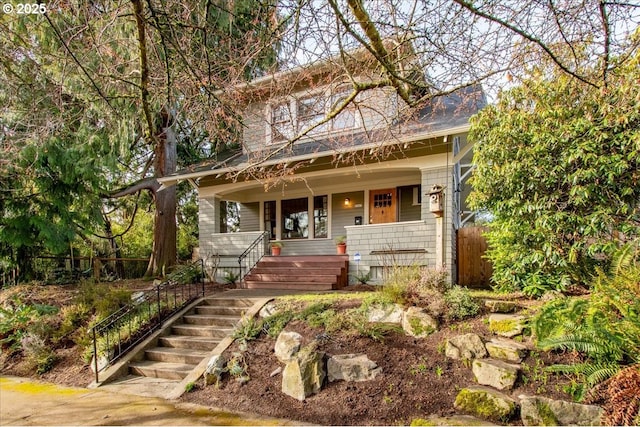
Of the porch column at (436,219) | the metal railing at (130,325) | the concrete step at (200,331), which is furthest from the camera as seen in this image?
the porch column at (436,219)

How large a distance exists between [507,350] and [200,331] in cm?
485

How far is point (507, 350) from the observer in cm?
409

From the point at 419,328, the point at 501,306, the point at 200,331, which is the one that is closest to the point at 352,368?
the point at 419,328

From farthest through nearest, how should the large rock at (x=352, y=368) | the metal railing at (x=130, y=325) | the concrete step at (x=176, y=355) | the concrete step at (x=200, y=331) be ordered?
the concrete step at (x=200, y=331) → the metal railing at (x=130, y=325) → the concrete step at (x=176, y=355) → the large rock at (x=352, y=368)

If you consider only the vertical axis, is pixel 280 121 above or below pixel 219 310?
above

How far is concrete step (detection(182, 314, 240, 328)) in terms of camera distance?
20.5 ft

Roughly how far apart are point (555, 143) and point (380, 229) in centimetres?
403

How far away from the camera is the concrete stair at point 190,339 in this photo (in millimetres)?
5324

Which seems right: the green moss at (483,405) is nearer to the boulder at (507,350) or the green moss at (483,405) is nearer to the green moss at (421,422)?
the green moss at (421,422)

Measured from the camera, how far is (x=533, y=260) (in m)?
6.03

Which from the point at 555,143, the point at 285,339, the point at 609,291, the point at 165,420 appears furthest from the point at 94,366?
the point at 555,143

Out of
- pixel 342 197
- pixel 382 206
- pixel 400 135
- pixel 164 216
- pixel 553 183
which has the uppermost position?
pixel 400 135

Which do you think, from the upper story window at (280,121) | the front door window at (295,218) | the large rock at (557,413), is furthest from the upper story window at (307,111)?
the front door window at (295,218)

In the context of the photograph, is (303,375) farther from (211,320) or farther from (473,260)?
(473,260)
